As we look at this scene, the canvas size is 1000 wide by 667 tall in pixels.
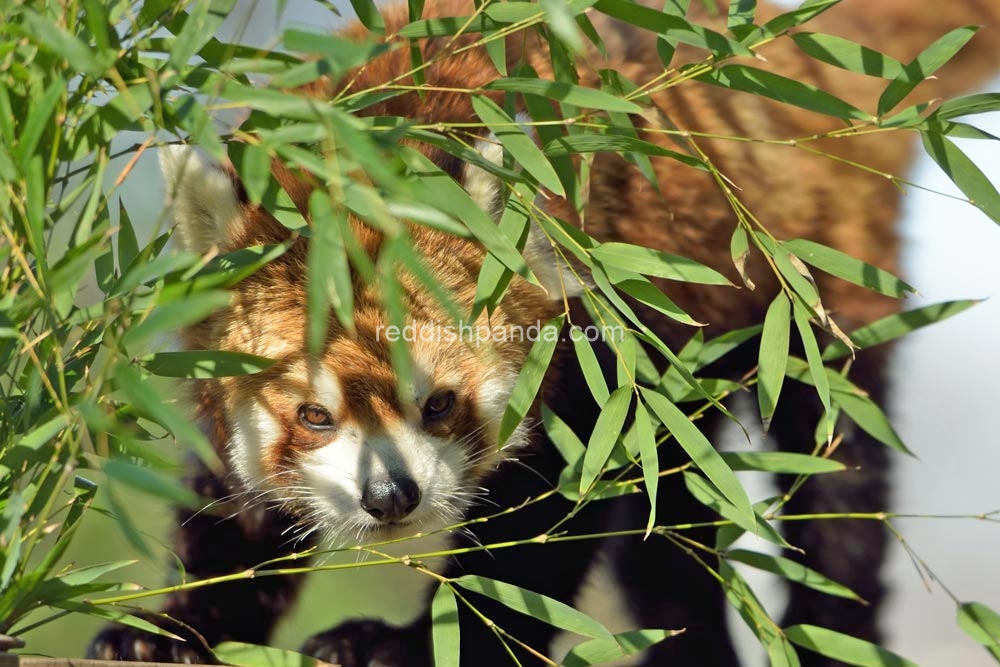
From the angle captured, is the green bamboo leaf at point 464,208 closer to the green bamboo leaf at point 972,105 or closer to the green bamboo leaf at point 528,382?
the green bamboo leaf at point 528,382

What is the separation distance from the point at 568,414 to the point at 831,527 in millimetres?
751

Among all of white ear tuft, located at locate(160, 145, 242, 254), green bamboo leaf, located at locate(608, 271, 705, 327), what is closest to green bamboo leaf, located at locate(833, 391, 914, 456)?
green bamboo leaf, located at locate(608, 271, 705, 327)

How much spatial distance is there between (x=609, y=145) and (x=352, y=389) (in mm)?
604

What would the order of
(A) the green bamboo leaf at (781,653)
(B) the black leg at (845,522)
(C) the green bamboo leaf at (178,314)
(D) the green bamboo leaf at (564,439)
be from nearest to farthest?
(C) the green bamboo leaf at (178,314)
(A) the green bamboo leaf at (781,653)
(D) the green bamboo leaf at (564,439)
(B) the black leg at (845,522)

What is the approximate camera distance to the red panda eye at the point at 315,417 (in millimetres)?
1604

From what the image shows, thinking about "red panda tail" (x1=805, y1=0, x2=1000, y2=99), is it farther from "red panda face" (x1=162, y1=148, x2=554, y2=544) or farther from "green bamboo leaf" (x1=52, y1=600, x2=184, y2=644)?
"green bamboo leaf" (x1=52, y1=600, x2=184, y2=644)

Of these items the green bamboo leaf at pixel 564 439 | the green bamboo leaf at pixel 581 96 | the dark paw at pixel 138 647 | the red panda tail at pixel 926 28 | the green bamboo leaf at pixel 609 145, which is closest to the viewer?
the green bamboo leaf at pixel 581 96

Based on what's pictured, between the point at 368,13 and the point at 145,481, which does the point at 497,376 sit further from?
the point at 145,481

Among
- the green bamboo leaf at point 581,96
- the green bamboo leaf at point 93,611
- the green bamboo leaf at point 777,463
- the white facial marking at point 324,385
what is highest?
the green bamboo leaf at point 581,96

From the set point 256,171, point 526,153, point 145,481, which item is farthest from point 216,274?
point 526,153

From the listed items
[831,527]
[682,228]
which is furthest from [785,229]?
[831,527]

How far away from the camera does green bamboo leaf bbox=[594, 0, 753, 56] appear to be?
3.65 feet

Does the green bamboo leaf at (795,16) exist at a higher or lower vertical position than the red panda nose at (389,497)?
higher

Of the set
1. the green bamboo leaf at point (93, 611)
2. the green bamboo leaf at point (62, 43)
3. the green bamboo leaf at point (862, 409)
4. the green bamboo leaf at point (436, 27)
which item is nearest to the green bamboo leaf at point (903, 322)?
the green bamboo leaf at point (862, 409)
